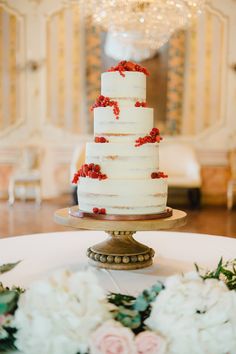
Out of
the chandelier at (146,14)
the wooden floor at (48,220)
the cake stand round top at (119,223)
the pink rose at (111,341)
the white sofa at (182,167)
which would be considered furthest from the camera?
the white sofa at (182,167)

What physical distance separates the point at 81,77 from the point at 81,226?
6.63m

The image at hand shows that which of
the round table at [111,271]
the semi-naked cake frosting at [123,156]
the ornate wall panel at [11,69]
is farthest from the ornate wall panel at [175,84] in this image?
the semi-naked cake frosting at [123,156]

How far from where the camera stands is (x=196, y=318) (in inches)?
36.8

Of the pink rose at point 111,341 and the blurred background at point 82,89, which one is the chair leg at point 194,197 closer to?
the blurred background at point 82,89

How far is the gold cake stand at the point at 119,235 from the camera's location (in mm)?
1891

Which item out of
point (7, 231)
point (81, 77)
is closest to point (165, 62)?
point (81, 77)

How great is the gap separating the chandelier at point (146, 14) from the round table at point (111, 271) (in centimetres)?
369

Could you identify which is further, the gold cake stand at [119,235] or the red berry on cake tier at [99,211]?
the red berry on cake tier at [99,211]

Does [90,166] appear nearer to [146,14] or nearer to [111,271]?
[111,271]


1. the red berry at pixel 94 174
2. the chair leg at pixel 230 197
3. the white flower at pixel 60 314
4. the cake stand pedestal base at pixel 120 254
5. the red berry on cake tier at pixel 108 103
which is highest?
the red berry on cake tier at pixel 108 103

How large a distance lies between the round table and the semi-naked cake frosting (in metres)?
0.23

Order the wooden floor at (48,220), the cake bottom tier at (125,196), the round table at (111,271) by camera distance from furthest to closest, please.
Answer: the wooden floor at (48,220), the cake bottom tier at (125,196), the round table at (111,271)

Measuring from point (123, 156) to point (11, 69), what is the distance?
6.70 metres

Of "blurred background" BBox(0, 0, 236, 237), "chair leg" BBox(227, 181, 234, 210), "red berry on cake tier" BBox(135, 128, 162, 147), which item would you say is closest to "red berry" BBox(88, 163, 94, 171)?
"red berry on cake tier" BBox(135, 128, 162, 147)
